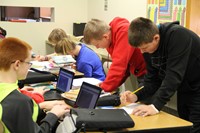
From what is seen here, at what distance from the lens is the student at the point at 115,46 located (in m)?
2.54

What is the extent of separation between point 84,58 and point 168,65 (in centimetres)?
151

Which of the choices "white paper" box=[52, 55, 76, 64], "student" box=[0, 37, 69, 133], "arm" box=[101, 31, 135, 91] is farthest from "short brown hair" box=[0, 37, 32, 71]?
"white paper" box=[52, 55, 76, 64]

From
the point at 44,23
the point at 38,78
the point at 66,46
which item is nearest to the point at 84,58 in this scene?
the point at 66,46

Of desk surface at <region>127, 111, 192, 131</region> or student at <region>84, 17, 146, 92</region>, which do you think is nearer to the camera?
desk surface at <region>127, 111, 192, 131</region>

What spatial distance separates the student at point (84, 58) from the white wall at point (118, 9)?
1.36 meters

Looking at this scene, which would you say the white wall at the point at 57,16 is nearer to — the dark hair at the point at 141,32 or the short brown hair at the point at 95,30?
the short brown hair at the point at 95,30

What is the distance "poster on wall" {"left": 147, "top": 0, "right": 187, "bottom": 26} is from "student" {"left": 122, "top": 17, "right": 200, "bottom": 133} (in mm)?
1521

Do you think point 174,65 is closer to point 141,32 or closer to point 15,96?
point 141,32

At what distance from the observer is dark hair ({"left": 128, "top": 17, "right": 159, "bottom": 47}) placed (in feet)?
6.59

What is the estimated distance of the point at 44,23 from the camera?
19.5 ft

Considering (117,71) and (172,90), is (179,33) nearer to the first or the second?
(172,90)

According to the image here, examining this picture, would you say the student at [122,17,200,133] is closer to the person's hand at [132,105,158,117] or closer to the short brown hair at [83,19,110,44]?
the person's hand at [132,105,158,117]

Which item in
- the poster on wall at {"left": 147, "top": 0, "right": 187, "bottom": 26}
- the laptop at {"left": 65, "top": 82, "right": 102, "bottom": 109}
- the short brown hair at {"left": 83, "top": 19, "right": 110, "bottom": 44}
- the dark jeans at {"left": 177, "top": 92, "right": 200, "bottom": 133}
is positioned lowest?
the dark jeans at {"left": 177, "top": 92, "right": 200, "bottom": 133}

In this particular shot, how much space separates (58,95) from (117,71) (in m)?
0.53
